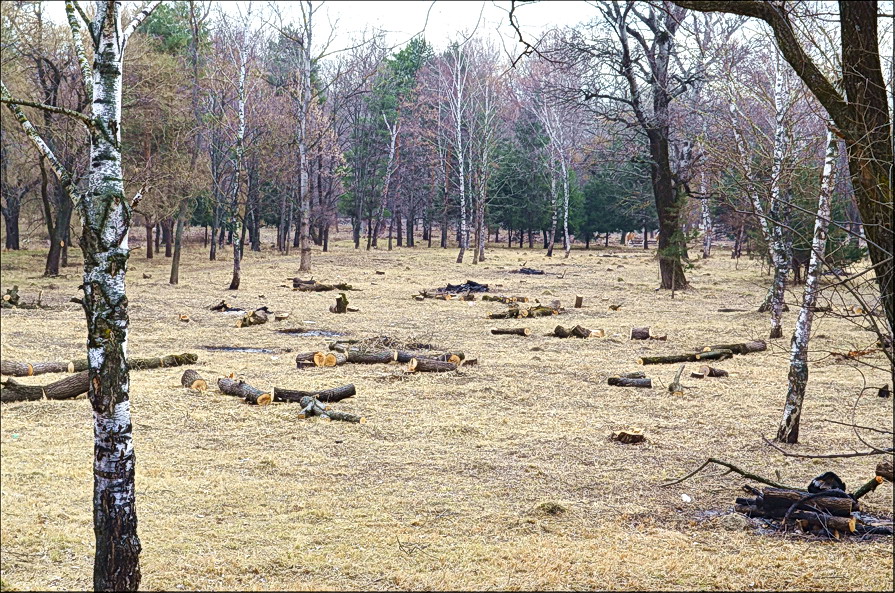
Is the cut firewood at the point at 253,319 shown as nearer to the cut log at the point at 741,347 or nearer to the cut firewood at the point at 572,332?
the cut firewood at the point at 572,332

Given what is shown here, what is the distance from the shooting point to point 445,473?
7.44 m

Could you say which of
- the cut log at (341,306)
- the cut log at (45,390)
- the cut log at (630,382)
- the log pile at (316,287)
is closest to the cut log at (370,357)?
the cut log at (630,382)

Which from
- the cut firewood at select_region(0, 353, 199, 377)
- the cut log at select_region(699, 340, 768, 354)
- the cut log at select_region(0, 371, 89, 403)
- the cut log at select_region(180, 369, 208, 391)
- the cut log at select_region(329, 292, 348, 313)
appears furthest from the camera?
the cut log at select_region(329, 292, 348, 313)

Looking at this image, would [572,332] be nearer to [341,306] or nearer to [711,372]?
[711,372]

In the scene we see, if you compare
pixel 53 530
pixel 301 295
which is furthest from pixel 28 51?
pixel 53 530

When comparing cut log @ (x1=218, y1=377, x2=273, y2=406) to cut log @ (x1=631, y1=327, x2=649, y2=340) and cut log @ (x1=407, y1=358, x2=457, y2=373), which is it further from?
cut log @ (x1=631, y1=327, x2=649, y2=340)

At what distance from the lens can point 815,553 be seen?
213 inches

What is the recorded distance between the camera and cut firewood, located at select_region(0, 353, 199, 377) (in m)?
10.9

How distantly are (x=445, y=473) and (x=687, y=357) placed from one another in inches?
292

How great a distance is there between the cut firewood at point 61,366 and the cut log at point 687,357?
7.51 meters

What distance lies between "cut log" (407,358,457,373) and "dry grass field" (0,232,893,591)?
0.26 m

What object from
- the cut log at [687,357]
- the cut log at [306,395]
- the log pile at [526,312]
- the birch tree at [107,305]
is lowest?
the cut log at [306,395]

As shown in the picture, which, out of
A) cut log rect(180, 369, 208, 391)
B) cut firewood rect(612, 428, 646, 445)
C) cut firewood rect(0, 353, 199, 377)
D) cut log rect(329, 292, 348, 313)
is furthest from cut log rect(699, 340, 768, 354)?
cut firewood rect(0, 353, 199, 377)

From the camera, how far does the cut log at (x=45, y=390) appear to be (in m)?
9.65
